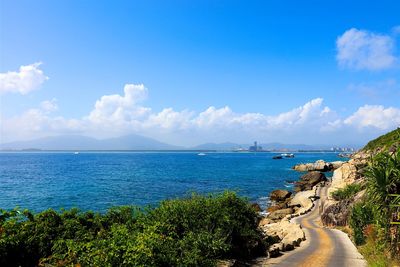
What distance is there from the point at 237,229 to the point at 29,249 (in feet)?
37.5

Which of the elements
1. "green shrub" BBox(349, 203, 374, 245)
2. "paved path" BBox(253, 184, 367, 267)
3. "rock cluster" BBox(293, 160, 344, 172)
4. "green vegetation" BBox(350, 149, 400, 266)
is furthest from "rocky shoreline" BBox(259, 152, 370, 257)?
"rock cluster" BBox(293, 160, 344, 172)

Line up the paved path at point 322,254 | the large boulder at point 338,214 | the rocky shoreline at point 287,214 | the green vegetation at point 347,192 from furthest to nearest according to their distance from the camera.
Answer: the green vegetation at point 347,192 → the large boulder at point 338,214 → the rocky shoreline at point 287,214 → the paved path at point 322,254

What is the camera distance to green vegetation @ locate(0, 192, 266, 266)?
479 inches

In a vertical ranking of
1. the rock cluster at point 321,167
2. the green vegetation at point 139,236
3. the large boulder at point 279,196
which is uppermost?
the green vegetation at point 139,236

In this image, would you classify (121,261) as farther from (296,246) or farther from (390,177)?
(296,246)

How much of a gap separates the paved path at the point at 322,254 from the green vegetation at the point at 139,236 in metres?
2.03

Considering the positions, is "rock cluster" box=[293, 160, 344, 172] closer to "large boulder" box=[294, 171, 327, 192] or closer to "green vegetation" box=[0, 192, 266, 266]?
"large boulder" box=[294, 171, 327, 192]

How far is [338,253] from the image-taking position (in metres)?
23.0

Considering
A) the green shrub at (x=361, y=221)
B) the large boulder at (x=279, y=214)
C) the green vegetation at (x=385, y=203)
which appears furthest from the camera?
the large boulder at (x=279, y=214)

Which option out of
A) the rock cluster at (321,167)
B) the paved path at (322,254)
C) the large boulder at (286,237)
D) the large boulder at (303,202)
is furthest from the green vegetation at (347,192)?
the rock cluster at (321,167)

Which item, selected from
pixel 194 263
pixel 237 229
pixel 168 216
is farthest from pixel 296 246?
pixel 194 263

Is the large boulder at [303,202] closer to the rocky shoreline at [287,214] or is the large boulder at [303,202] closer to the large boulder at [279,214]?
the rocky shoreline at [287,214]

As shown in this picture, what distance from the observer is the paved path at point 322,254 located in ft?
65.3

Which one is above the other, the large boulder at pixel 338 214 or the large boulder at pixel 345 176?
the large boulder at pixel 345 176
